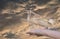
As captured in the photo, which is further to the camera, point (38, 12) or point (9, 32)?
point (38, 12)

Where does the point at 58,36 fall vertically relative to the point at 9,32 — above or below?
below

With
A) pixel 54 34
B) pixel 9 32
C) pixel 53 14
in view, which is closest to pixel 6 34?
pixel 9 32

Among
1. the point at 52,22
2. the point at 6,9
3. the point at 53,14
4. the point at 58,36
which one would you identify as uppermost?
the point at 6,9

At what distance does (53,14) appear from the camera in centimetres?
383

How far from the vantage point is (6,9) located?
4.11m

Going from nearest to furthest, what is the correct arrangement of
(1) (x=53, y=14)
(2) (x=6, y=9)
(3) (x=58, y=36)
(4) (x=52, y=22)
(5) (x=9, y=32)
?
(3) (x=58, y=36) < (5) (x=9, y=32) < (4) (x=52, y=22) < (1) (x=53, y=14) < (2) (x=6, y=9)

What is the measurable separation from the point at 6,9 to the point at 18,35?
1071 millimetres

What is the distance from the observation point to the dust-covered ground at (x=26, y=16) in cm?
335

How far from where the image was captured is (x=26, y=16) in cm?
378

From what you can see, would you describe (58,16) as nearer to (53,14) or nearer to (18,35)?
(53,14)

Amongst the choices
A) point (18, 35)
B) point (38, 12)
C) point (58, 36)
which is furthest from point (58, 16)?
point (18, 35)

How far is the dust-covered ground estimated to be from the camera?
335 centimetres

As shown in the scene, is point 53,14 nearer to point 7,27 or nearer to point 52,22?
point 52,22

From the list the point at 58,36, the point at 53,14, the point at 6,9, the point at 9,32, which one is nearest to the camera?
the point at 58,36
